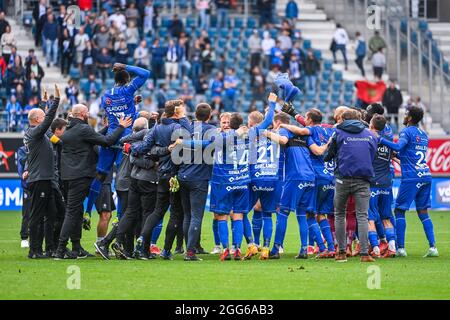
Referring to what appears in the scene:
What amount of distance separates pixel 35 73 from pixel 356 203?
778 inches

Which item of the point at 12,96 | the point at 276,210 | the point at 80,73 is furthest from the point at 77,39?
the point at 276,210

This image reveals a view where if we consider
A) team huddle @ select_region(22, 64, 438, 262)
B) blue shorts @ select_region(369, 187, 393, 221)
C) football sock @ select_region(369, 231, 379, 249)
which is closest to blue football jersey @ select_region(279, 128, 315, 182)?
team huddle @ select_region(22, 64, 438, 262)

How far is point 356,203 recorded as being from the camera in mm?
17688

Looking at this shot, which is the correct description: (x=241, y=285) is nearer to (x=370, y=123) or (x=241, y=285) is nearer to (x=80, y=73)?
(x=370, y=123)

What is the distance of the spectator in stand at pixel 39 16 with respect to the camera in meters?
38.0

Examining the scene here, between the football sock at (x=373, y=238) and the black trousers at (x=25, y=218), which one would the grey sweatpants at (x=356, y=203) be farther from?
the black trousers at (x=25, y=218)

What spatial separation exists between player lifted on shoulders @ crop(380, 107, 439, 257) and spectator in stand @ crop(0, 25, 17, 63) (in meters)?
19.3

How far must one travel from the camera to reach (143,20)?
39250 millimetres

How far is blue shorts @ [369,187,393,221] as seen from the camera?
1922 cm

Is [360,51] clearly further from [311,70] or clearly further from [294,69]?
[294,69]

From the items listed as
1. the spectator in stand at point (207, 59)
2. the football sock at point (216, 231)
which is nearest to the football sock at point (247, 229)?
the football sock at point (216, 231)

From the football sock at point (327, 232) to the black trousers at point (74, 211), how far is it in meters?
3.98

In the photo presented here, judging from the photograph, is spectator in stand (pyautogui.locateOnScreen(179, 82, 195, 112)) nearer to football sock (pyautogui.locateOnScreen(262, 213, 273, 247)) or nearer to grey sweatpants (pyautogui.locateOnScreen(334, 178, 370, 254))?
football sock (pyautogui.locateOnScreen(262, 213, 273, 247))
